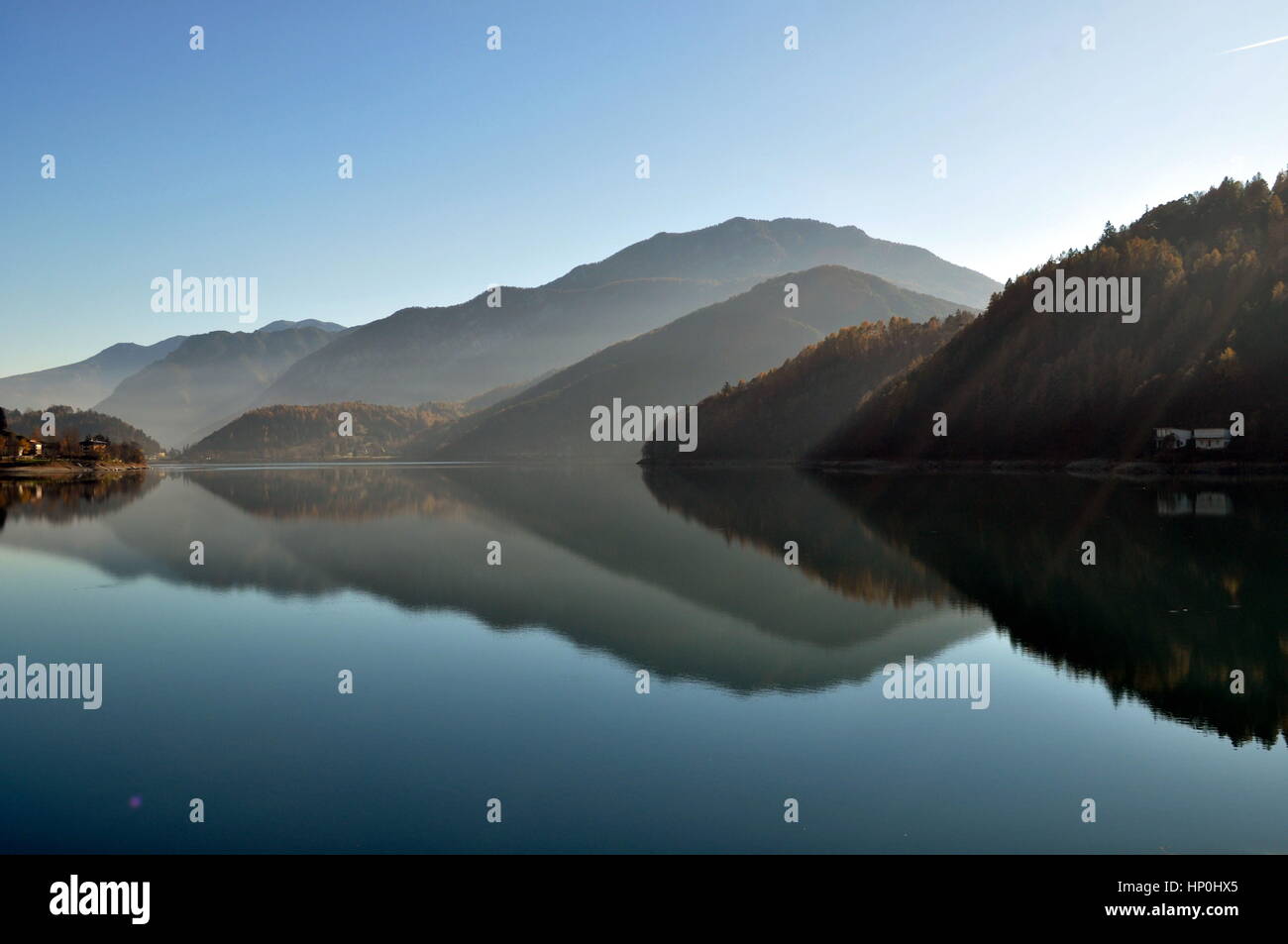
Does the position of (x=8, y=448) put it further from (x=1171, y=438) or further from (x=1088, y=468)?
(x=1171, y=438)

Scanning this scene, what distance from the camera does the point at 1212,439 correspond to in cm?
11444

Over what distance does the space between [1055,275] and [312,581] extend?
177181mm

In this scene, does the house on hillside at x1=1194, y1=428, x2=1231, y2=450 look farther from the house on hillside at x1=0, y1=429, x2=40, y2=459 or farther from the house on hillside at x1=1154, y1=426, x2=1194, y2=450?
the house on hillside at x1=0, y1=429, x2=40, y2=459

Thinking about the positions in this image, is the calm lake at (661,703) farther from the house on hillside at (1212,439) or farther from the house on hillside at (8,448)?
the house on hillside at (8,448)

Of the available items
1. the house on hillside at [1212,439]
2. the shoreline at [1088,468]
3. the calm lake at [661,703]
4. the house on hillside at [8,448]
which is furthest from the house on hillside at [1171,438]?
the house on hillside at [8,448]

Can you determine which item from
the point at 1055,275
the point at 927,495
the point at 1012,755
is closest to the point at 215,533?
the point at 1012,755

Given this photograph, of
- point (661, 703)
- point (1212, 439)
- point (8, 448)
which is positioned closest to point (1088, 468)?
point (1212, 439)

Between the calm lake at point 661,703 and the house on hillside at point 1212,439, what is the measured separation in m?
81.9

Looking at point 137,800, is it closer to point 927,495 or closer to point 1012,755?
point 1012,755

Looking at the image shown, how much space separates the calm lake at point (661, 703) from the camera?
12484 mm

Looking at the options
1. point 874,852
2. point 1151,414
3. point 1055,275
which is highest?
point 1055,275

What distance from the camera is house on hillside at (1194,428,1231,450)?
11388cm
